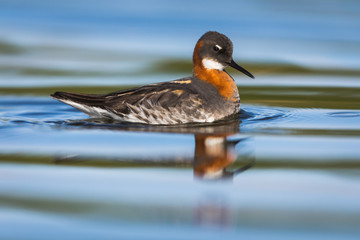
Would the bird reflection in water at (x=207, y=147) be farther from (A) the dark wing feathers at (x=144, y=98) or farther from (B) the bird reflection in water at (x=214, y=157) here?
(A) the dark wing feathers at (x=144, y=98)

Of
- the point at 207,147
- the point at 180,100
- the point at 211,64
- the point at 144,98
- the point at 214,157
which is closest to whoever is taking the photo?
the point at 214,157

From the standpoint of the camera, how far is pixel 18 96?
11.7 meters

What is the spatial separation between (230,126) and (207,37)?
1.57 m

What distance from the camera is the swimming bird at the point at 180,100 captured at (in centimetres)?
1000

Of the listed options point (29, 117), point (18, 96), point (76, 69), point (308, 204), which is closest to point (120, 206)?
point (308, 204)

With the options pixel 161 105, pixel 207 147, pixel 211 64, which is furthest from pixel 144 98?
pixel 207 147

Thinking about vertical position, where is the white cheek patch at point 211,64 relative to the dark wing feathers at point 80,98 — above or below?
above

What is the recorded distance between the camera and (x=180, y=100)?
10.0 meters

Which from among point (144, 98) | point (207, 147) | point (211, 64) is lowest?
point (207, 147)

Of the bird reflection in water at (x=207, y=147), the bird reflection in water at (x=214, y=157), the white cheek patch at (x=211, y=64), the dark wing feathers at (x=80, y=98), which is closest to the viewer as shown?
the bird reflection in water at (x=214, y=157)

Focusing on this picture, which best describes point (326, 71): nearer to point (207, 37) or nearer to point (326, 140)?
point (207, 37)

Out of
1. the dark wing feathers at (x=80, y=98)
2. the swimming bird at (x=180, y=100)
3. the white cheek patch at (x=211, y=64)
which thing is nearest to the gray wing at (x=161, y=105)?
the swimming bird at (x=180, y=100)

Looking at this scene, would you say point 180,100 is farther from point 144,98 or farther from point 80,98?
point 80,98

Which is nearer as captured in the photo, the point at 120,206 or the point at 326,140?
the point at 120,206
